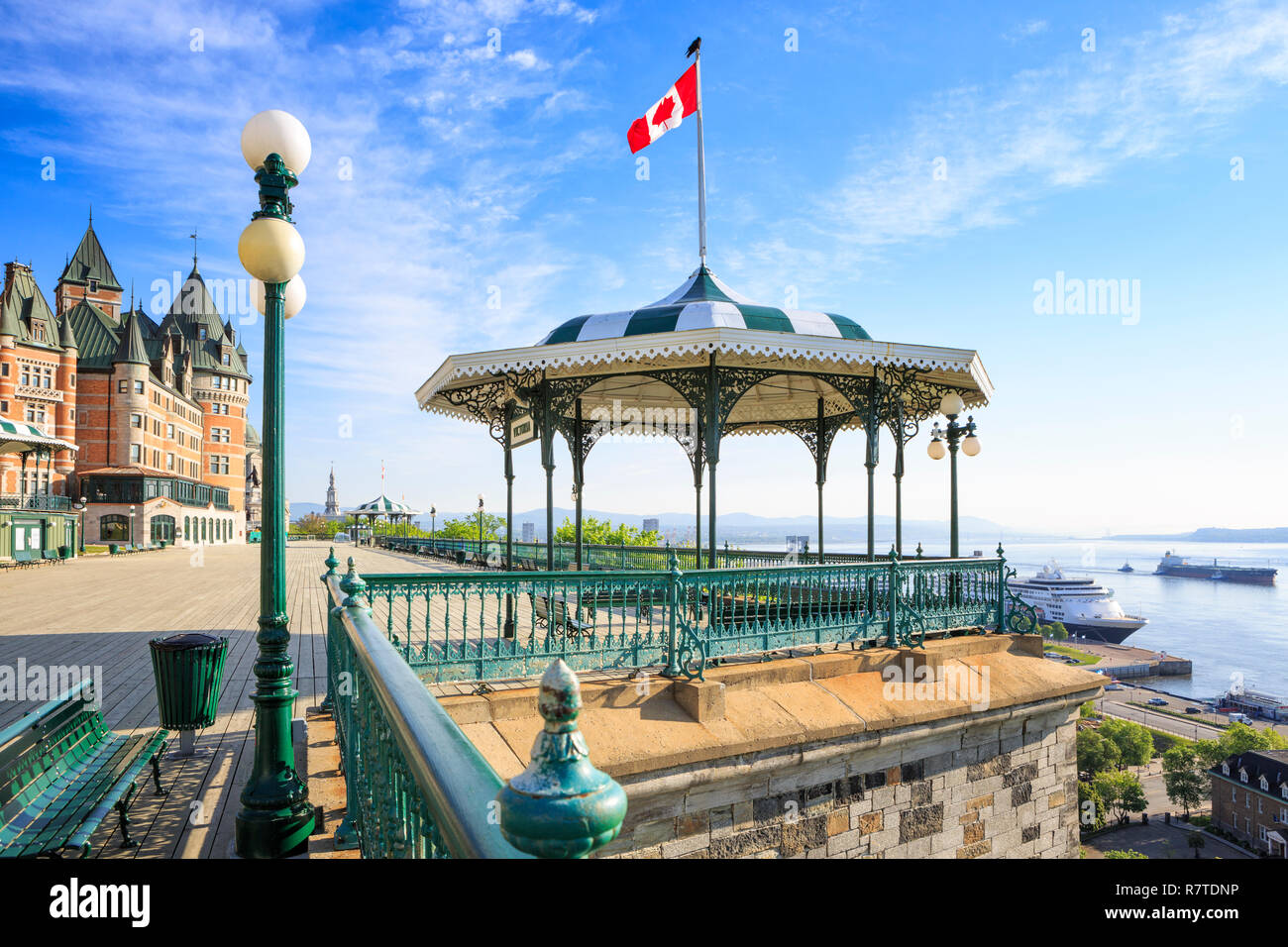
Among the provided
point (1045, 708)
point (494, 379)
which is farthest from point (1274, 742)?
point (494, 379)

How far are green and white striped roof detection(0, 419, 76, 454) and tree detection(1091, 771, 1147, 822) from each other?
216 ft

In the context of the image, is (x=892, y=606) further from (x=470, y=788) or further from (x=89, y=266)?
(x=89, y=266)

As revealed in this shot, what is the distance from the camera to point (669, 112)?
13.3 metres

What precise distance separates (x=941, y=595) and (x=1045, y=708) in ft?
6.19

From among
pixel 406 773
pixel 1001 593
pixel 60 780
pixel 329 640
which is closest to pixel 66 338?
pixel 329 640

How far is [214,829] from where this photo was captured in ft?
15.0

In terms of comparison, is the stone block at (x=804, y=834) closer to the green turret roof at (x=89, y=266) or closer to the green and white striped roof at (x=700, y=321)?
the green and white striped roof at (x=700, y=321)

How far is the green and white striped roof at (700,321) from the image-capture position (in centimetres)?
1006

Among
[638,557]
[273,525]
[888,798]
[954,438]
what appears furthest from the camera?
[638,557]

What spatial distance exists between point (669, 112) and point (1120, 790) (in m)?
58.4

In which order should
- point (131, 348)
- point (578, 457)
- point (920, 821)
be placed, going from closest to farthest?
point (920, 821) → point (578, 457) → point (131, 348)

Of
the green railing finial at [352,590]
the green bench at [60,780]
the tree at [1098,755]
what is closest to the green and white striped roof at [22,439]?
the green bench at [60,780]

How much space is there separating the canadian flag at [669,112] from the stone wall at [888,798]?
11.5 meters
